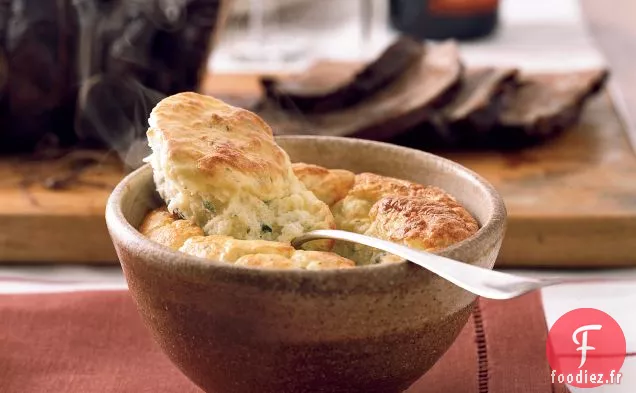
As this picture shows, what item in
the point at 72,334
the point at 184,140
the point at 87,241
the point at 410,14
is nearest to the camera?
the point at 184,140

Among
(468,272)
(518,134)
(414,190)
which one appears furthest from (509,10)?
(468,272)

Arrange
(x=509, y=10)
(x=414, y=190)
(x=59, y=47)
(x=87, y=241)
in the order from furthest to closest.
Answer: (x=509, y=10)
(x=59, y=47)
(x=87, y=241)
(x=414, y=190)

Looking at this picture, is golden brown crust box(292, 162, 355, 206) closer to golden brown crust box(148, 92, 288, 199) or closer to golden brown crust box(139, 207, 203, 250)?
golden brown crust box(148, 92, 288, 199)

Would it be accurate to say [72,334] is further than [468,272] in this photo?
Yes

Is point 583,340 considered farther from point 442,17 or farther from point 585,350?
point 442,17

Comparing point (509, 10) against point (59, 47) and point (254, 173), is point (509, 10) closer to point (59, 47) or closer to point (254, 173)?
point (59, 47)

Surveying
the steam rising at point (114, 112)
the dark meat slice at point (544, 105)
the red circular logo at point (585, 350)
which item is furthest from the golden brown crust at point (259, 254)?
the dark meat slice at point (544, 105)

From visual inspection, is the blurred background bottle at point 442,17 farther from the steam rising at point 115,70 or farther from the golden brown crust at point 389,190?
the golden brown crust at point 389,190

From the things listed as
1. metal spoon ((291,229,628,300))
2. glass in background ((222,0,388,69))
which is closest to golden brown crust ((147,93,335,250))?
metal spoon ((291,229,628,300))
